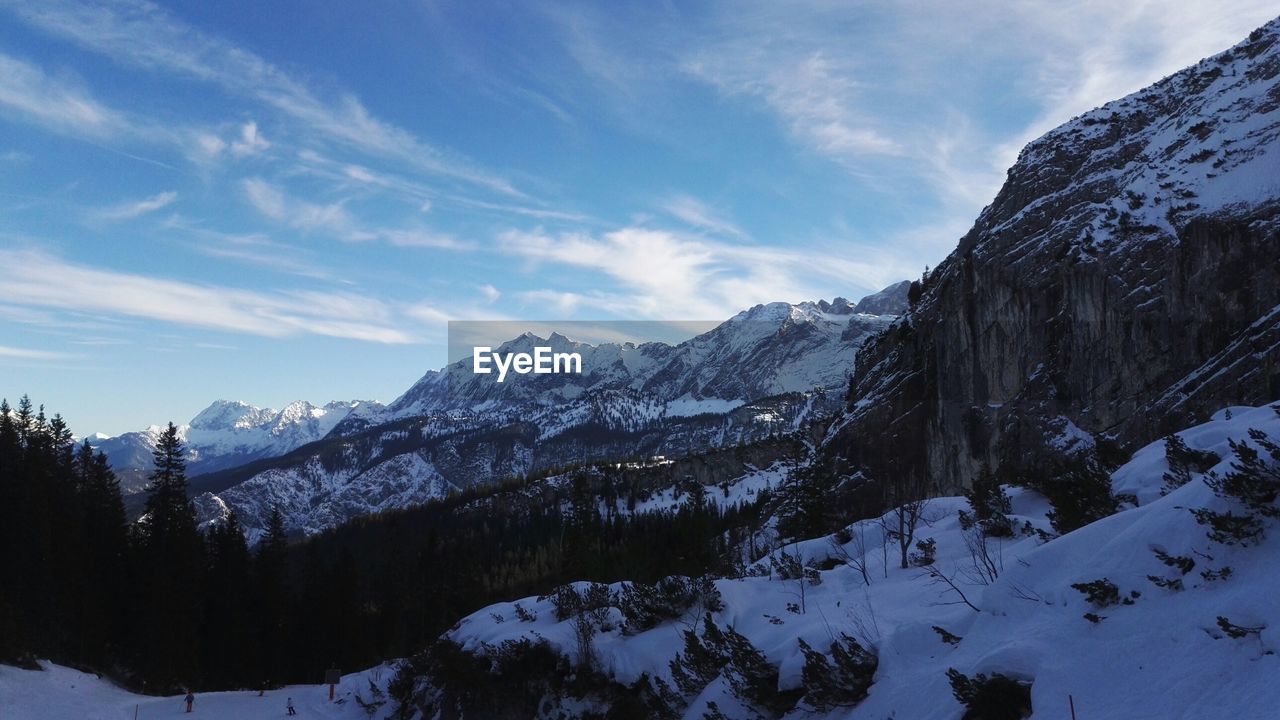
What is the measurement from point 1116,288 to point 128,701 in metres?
63.8

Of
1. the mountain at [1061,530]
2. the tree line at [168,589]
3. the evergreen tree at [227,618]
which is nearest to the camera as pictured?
the mountain at [1061,530]

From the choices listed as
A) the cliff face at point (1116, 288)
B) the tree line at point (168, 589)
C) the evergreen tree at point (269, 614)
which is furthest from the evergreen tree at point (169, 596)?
the cliff face at point (1116, 288)

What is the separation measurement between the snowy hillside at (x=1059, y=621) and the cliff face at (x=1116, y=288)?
2429 centimetres

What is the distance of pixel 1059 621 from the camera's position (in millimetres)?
9742

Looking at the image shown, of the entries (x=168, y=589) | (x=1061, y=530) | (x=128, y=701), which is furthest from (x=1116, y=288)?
(x=168, y=589)

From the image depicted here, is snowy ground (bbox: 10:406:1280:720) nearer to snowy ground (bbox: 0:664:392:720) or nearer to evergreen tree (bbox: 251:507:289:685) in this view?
snowy ground (bbox: 0:664:392:720)

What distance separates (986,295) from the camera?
62531mm

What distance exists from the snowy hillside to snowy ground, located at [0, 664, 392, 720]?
2194cm

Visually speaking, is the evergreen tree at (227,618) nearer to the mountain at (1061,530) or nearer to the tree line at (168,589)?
the tree line at (168,589)

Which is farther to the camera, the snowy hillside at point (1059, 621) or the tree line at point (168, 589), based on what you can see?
the tree line at point (168, 589)

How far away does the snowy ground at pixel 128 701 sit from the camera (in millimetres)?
28875

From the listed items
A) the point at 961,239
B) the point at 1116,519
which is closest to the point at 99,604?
the point at 1116,519

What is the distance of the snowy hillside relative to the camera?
7711 millimetres

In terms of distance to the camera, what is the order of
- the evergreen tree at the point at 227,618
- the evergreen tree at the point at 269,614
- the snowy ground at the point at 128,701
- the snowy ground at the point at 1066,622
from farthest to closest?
the evergreen tree at the point at 269,614 < the evergreen tree at the point at 227,618 < the snowy ground at the point at 128,701 < the snowy ground at the point at 1066,622
